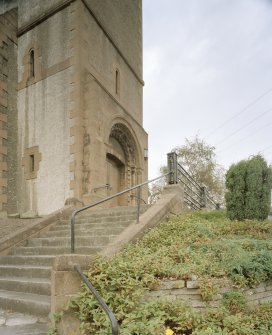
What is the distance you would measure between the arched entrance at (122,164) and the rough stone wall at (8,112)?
3.97m

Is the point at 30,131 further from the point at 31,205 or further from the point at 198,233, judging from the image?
the point at 198,233

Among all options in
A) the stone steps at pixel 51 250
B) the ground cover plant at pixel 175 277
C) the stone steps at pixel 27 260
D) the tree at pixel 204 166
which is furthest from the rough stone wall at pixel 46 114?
the tree at pixel 204 166

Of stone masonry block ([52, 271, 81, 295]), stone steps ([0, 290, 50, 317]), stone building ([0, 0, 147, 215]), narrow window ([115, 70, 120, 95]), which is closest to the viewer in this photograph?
stone masonry block ([52, 271, 81, 295])

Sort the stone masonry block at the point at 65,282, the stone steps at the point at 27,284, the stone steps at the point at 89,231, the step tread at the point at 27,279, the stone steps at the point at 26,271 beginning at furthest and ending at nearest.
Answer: the stone steps at the point at 89,231
the stone steps at the point at 26,271
the step tread at the point at 27,279
the stone steps at the point at 27,284
the stone masonry block at the point at 65,282

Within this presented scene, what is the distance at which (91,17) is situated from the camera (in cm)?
1294

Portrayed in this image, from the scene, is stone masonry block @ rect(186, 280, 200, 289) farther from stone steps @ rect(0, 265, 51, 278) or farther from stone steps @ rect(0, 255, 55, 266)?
stone steps @ rect(0, 255, 55, 266)

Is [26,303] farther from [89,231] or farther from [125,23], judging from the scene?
[125,23]

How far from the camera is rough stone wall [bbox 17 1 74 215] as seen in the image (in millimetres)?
11773

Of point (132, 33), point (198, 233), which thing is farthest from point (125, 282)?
point (132, 33)

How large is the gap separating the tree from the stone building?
13.6 m

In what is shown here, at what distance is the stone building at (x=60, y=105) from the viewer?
1153 cm

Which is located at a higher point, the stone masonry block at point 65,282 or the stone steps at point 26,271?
the stone masonry block at point 65,282

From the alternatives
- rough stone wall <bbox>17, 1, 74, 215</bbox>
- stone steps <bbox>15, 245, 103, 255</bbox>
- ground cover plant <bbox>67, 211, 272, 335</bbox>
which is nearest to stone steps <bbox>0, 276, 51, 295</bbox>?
stone steps <bbox>15, 245, 103, 255</bbox>

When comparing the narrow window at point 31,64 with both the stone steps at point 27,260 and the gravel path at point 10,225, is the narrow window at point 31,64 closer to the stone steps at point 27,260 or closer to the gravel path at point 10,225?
the gravel path at point 10,225
